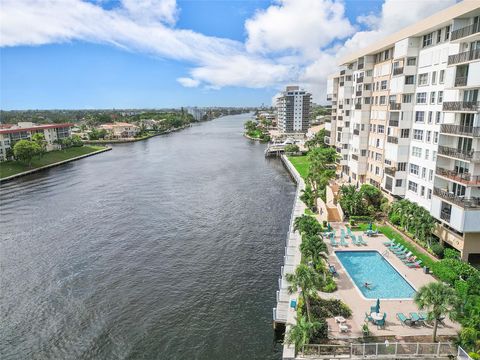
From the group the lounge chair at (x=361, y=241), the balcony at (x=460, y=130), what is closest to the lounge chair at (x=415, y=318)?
the lounge chair at (x=361, y=241)

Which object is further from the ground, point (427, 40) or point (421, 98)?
point (427, 40)

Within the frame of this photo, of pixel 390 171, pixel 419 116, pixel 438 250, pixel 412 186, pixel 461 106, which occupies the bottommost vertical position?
pixel 438 250

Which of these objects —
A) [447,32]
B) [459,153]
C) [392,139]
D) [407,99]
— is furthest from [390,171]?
[447,32]

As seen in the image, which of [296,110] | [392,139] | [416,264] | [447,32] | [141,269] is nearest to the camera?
[416,264]

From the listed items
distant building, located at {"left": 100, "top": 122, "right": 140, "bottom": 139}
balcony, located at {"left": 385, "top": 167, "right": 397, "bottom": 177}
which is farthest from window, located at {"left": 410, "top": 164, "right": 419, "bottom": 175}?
distant building, located at {"left": 100, "top": 122, "right": 140, "bottom": 139}

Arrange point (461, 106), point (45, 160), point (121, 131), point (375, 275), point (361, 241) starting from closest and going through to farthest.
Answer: point (375, 275)
point (461, 106)
point (361, 241)
point (45, 160)
point (121, 131)

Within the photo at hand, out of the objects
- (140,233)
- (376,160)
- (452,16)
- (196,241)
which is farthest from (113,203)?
(452,16)

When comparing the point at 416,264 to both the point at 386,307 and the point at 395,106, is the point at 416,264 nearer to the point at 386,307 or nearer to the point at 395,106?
the point at 386,307

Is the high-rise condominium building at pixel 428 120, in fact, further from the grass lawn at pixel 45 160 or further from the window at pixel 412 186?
the grass lawn at pixel 45 160

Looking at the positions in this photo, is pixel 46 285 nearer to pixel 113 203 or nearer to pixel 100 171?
pixel 113 203
